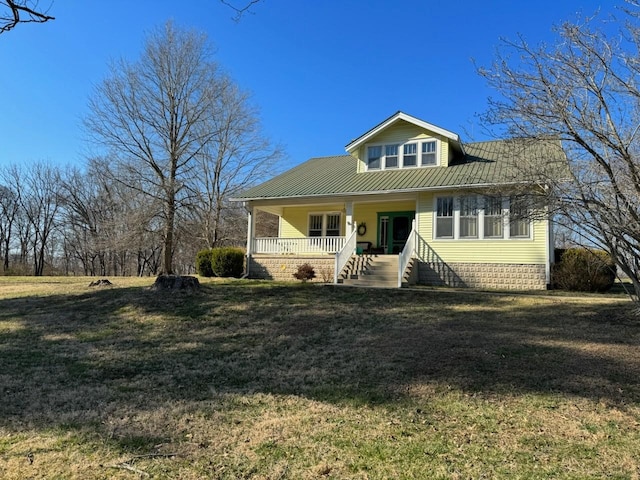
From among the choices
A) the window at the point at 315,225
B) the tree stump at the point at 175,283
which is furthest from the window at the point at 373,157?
the tree stump at the point at 175,283

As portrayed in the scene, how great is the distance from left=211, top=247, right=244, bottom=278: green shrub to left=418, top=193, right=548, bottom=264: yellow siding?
277 inches

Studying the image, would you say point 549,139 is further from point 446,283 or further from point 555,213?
point 446,283

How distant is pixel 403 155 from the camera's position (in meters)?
17.7

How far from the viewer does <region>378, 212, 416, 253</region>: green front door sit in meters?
18.0

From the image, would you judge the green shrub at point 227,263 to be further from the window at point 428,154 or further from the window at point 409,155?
the window at point 428,154

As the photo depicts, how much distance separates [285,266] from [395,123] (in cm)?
705

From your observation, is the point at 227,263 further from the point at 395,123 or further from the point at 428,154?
the point at 428,154

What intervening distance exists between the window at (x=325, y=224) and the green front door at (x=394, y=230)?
2174 mm

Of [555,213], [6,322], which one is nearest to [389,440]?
[555,213]

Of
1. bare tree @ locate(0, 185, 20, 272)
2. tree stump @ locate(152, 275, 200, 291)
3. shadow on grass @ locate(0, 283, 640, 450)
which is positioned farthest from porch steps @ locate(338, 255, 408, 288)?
bare tree @ locate(0, 185, 20, 272)

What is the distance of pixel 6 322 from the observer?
9.46 metres

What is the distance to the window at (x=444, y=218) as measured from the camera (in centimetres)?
1566

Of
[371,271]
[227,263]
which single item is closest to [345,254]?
[371,271]

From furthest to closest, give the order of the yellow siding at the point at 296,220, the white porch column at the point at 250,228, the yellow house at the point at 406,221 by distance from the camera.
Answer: the yellow siding at the point at 296,220 < the white porch column at the point at 250,228 < the yellow house at the point at 406,221
